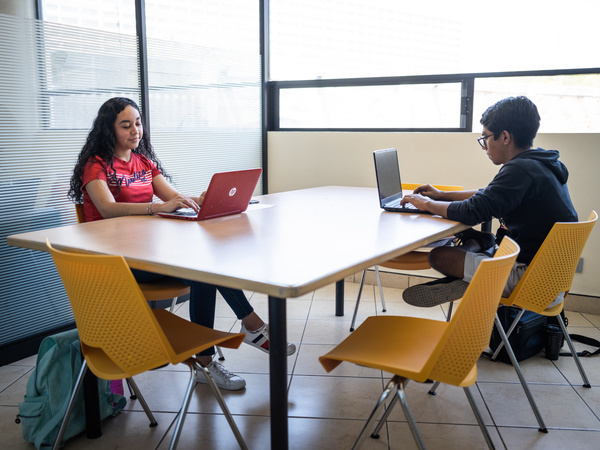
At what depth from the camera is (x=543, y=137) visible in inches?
140

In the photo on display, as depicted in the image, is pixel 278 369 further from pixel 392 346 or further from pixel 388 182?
pixel 388 182

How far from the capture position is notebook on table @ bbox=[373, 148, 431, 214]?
2521mm

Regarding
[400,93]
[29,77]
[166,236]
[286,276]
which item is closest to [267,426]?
[166,236]

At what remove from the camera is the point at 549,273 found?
2.16 meters

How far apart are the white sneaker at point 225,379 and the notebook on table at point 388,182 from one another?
1006mm

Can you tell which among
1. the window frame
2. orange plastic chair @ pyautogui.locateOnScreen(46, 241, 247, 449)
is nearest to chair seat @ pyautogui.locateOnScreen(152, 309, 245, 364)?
orange plastic chair @ pyautogui.locateOnScreen(46, 241, 247, 449)

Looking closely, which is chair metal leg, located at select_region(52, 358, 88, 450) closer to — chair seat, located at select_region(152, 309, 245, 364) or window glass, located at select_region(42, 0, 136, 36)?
chair seat, located at select_region(152, 309, 245, 364)

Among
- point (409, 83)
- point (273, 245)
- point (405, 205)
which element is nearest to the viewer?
point (273, 245)

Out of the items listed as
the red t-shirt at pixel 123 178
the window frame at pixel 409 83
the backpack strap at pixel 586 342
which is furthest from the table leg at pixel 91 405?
the window frame at pixel 409 83

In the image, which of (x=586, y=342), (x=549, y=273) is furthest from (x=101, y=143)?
(x=586, y=342)

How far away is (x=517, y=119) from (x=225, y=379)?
66.3 inches

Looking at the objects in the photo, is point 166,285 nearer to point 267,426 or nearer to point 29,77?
point 267,426

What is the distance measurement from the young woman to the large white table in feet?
0.57

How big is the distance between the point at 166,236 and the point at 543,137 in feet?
8.58
